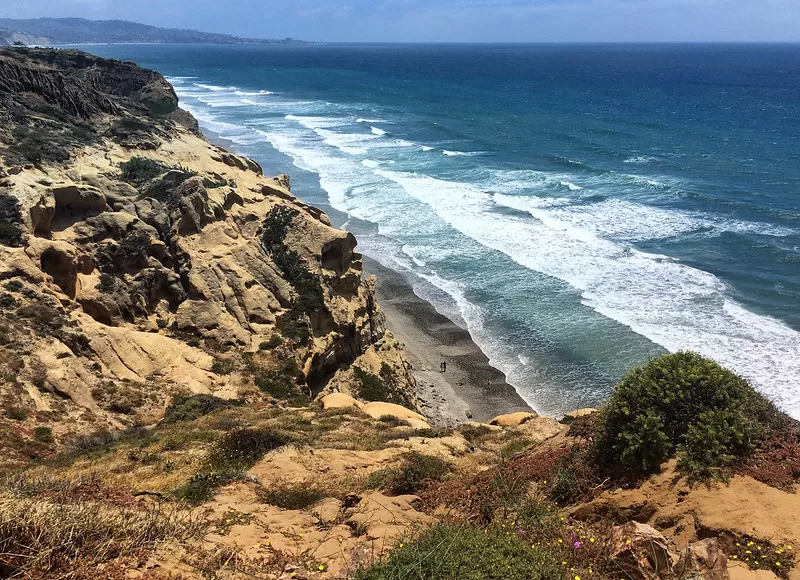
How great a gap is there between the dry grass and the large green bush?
6.91 metres

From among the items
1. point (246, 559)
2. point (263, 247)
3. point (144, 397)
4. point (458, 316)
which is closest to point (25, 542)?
point (246, 559)

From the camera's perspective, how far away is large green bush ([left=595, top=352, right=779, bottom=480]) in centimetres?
899

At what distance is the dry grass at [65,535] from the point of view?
6133 millimetres

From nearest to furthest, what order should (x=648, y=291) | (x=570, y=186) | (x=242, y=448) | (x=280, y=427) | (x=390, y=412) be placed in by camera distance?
(x=242, y=448) → (x=280, y=427) → (x=390, y=412) → (x=648, y=291) → (x=570, y=186)

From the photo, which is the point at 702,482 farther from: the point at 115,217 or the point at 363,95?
the point at 363,95

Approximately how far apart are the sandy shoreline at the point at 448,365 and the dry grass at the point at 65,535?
16799 millimetres

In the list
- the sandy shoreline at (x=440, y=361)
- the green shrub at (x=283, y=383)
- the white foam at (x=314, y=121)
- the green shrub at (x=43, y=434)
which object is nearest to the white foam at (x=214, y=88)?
the white foam at (x=314, y=121)

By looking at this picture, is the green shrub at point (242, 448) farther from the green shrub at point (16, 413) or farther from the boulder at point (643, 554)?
the boulder at point (643, 554)

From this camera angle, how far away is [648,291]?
3178cm

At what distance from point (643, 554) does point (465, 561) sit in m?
2.26

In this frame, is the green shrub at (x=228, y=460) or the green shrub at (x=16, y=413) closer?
the green shrub at (x=228, y=460)

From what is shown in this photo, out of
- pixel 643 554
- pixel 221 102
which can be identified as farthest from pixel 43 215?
pixel 221 102

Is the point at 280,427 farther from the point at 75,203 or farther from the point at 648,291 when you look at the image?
the point at 648,291

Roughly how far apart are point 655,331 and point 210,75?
160m
